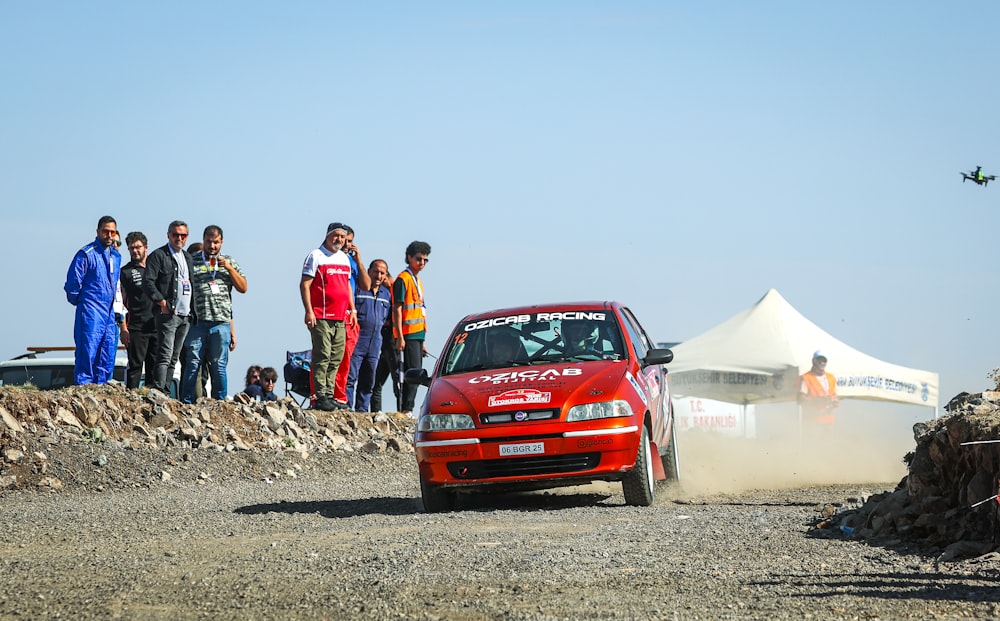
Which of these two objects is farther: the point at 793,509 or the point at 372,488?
the point at 372,488

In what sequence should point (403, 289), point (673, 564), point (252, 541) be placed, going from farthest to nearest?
point (403, 289) < point (252, 541) < point (673, 564)

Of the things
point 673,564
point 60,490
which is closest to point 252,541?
point 673,564

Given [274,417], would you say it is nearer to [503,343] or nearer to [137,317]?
[137,317]

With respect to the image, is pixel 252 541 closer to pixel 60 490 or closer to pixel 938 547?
pixel 938 547

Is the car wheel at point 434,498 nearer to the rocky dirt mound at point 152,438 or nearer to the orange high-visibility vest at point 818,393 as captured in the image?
the rocky dirt mound at point 152,438

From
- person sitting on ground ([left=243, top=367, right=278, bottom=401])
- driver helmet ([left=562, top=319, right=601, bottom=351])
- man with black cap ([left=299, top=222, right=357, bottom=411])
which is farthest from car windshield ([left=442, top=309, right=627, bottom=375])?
person sitting on ground ([left=243, top=367, right=278, bottom=401])

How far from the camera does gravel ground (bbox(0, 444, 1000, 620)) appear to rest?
546 centimetres

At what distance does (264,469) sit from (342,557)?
291 inches

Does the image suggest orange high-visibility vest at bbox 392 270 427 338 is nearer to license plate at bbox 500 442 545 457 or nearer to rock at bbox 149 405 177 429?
rock at bbox 149 405 177 429

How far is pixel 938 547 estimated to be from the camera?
705 cm

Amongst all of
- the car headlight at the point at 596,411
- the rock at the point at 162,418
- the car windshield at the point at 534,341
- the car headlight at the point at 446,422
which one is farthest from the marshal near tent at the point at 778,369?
the car headlight at the point at 446,422

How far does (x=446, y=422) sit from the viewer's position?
32.8ft

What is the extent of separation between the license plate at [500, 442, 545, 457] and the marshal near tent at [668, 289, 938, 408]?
16.6 meters

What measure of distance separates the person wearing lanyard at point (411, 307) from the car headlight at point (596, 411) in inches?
285
